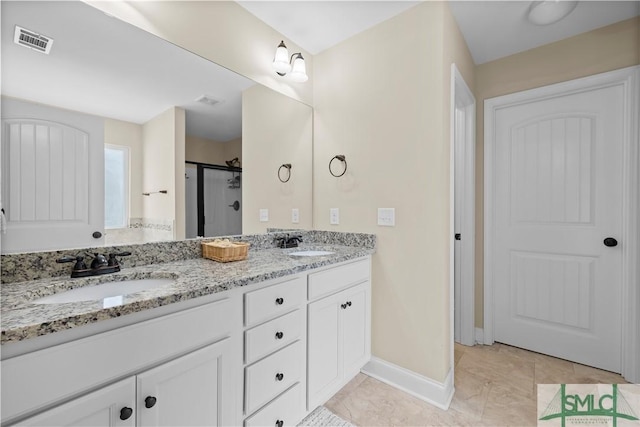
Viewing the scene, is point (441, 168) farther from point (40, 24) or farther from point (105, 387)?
point (40, 24)

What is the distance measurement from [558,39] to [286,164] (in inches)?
Answer: 92.6

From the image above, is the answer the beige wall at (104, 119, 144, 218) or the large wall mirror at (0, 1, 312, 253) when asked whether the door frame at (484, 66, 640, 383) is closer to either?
the large wall mirror at (0, 1, 312, 253)

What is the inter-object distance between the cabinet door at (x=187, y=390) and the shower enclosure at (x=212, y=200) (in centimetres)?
77

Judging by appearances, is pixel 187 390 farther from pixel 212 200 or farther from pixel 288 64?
pixel 288 64

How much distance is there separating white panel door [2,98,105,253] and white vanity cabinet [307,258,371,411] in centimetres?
107

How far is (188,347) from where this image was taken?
3.10 feet

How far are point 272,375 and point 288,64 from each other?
75.1 inches

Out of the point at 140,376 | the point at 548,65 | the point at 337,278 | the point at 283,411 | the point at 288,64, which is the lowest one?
the point at 283,411

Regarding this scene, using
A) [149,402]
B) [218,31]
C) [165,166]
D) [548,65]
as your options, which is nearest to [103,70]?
[165,166]

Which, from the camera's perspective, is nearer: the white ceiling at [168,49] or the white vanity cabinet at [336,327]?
the white ceiling at [168,49]

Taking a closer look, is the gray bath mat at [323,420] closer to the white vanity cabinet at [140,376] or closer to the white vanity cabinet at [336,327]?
the white vanity cabinet at [336,327]

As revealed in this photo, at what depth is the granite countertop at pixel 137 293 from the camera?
68 centimetres

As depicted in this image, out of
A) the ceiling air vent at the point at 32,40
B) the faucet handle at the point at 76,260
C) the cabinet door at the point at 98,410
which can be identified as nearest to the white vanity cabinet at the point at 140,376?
the cabinet door at the point at 98,410

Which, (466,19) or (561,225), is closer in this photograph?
(466,19)
